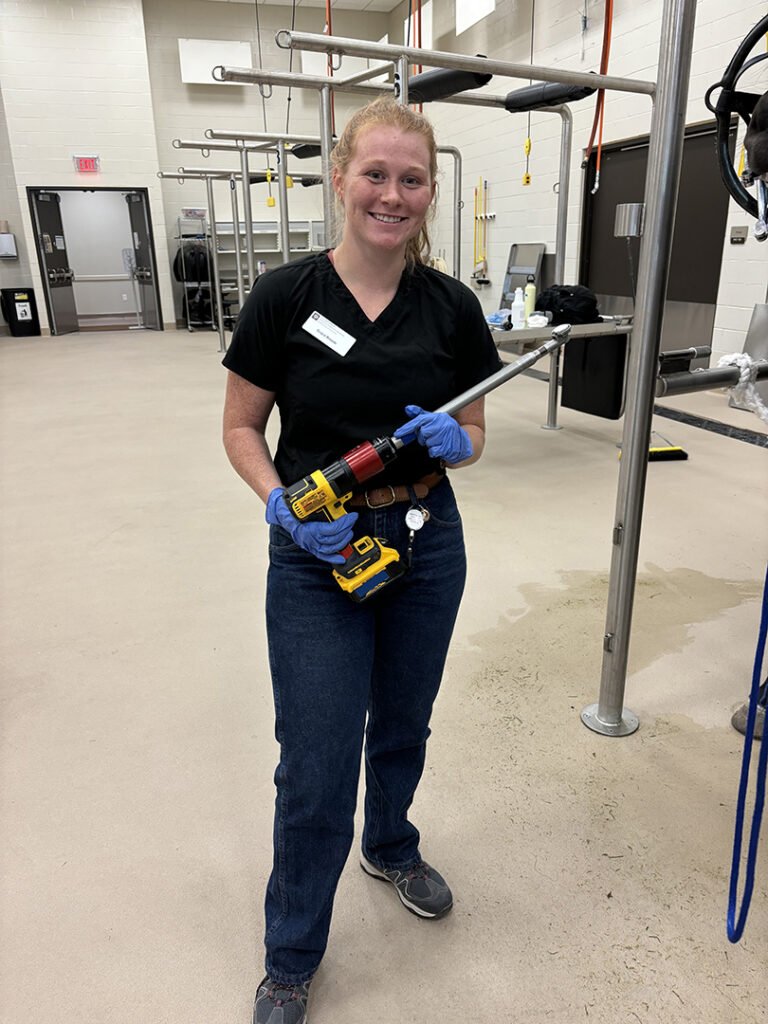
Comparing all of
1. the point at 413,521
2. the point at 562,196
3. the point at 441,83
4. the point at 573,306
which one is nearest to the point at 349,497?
the point at 413,521

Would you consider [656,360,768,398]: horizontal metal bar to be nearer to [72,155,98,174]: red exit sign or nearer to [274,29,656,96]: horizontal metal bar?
[274,29,656,96]: horizontal metal bar

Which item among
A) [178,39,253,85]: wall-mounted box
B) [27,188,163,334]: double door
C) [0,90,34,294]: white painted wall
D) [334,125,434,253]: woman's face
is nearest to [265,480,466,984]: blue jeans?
[334,125,434,253]: woman's face

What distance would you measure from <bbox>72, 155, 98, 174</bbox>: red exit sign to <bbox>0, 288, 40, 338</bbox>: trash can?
1.94 meters

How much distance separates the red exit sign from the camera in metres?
10.4

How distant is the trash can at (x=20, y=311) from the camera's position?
10.8 metres

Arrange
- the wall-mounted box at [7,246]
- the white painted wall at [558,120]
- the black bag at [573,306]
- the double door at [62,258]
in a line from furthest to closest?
1. the double door at [62,258]
2. the wall-mounted box at [7,246]
3. the white painted wall at [558,120]
4. the black bag at [573,306]

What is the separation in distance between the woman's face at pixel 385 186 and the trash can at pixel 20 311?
1140 cm

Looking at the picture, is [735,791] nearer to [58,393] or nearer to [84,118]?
[58,393]

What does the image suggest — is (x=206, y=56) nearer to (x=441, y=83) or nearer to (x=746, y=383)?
(x=441, y=83)

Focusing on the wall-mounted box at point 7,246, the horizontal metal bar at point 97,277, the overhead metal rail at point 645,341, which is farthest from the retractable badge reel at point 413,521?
the horizontal metal bar at point 97,277

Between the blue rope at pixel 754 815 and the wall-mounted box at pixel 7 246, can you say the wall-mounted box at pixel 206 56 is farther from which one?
the blue rope at pixel 754 815

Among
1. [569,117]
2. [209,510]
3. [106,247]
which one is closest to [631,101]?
[569,117]

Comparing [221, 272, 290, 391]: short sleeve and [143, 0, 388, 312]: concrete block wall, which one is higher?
[143, 0, 388, 312]: concrete block wall

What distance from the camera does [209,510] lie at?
12.0 feet
